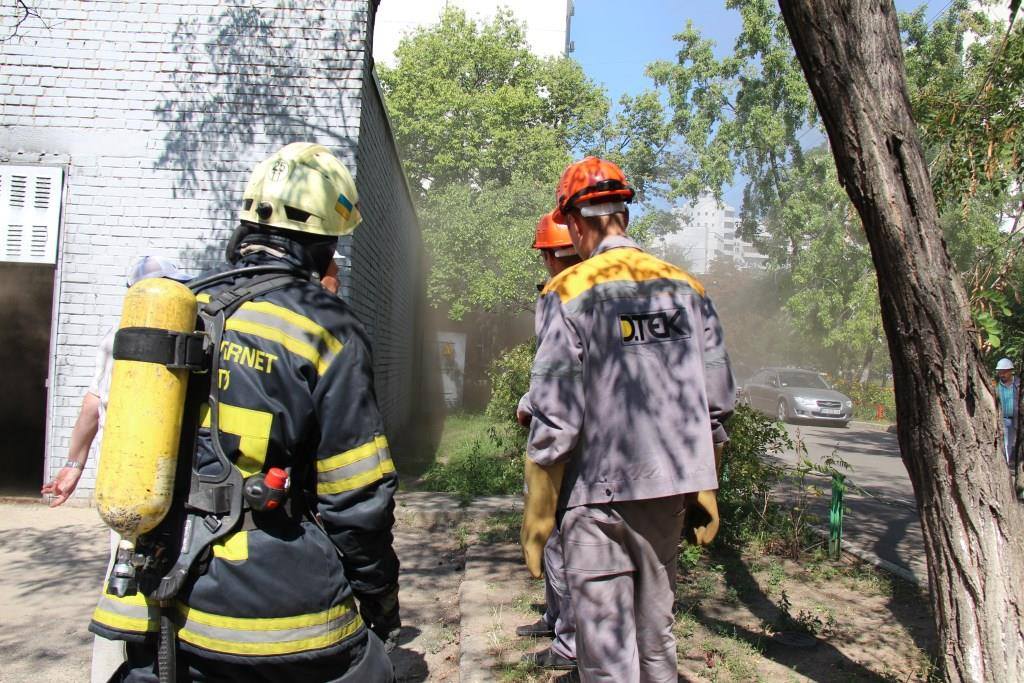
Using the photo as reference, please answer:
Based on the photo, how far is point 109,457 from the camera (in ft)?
5.75

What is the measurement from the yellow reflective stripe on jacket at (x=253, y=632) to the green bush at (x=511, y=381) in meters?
4.71

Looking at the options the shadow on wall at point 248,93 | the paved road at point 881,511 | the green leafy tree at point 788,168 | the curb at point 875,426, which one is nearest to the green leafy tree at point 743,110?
the green leafy tree at point 788,168

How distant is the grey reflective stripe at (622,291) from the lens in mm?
2477

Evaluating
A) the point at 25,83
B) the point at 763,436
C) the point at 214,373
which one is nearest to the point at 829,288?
the point at 763,436

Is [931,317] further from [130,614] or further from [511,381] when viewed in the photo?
[511,381]

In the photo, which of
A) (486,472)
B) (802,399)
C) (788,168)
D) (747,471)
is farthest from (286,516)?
(788,168)

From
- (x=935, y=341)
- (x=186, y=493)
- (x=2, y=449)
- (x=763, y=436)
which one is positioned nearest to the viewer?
(x=186, y=493)

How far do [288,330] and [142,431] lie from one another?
39cm

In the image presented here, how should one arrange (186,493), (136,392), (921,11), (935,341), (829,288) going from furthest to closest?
1. (829,288)
2. (921,11)
3. (935,341)
4. (186,493)
5. (136,392)

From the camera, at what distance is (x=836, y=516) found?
5.84m

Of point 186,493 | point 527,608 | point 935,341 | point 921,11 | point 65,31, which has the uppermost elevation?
point 921,11

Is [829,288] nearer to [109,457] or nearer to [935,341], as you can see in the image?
[935,341]

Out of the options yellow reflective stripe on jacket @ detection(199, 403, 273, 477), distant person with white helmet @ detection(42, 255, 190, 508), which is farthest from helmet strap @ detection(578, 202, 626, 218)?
distant person with white helmet @ detection(42, 255, 190, 508)

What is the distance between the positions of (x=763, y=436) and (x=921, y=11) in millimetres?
21470
